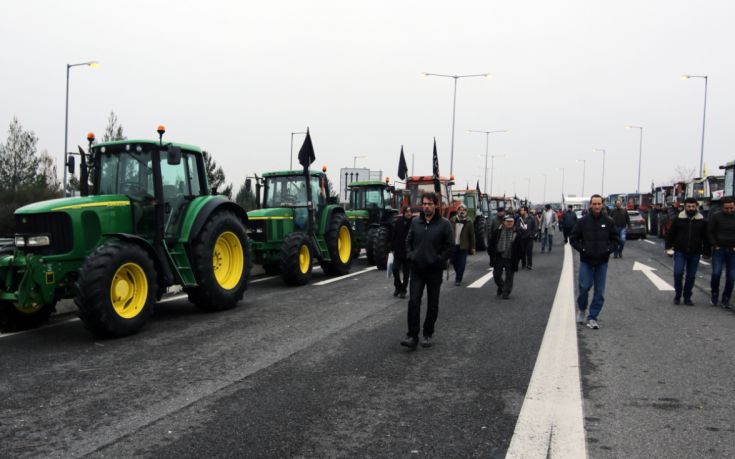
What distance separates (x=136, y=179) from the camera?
8.78 metres

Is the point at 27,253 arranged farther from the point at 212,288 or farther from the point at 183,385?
the point at 183,385

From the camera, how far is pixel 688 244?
1023cm

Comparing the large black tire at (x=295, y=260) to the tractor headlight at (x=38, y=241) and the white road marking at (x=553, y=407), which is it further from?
the white road marking at (x=553, y=407)

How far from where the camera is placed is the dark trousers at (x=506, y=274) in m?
11.1

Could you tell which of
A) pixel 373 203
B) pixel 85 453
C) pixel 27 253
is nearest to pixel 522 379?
pixel 85 453

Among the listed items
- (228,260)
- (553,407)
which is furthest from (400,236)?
(553,407)

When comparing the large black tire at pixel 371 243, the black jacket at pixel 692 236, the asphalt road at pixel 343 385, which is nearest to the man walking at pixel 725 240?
the black jacket at pixel 692 236

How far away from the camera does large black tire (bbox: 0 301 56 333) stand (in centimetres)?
786

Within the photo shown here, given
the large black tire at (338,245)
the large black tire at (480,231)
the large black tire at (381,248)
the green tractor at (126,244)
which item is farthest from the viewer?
the large black tire at (480,231)

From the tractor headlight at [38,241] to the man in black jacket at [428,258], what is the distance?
4.22 m

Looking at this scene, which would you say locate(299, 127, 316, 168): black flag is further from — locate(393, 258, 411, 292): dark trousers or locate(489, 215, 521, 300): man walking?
locate(489, 215, 521, 300): man walking

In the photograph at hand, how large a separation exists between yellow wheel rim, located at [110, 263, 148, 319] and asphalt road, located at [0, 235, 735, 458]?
370 mm

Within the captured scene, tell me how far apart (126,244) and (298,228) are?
20.1 feet

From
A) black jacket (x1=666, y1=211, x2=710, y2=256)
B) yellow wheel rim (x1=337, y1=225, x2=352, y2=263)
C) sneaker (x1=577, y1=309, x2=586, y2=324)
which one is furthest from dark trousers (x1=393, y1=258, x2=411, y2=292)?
black jacket (x1=666, y1=211, x2=710, y2=256)
